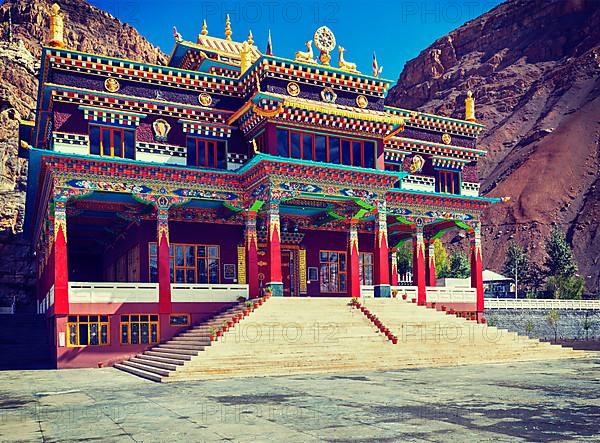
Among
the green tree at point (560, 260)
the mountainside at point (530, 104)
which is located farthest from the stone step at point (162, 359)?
the mountainside at point (530, 104)

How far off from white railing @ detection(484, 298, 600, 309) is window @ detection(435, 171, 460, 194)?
8.61 meters

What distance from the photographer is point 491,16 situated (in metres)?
164

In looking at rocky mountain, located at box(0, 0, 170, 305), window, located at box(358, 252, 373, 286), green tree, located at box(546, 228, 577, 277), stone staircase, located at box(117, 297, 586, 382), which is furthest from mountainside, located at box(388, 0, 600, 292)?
rocky mountain, located at box(0, 0, 170, 305)

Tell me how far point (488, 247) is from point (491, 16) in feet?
264

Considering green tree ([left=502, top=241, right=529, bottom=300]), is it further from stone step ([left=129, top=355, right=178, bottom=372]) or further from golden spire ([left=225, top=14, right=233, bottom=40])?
stone step ([left=129, top=355, right=178, bottom=372])

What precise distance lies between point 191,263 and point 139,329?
649 centimetres

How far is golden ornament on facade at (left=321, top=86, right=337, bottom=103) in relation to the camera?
3547 cm

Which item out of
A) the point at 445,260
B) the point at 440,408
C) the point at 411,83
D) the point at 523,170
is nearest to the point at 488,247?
the point at 523,170

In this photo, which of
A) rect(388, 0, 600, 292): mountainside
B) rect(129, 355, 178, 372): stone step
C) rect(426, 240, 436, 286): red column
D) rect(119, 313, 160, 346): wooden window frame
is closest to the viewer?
rect(129, 355, 178, 372): stone step

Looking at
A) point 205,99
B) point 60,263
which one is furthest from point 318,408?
point 205,99

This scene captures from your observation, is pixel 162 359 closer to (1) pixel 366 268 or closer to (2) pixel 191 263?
(2) pixel 191 263

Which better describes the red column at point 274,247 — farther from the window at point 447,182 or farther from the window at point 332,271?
the window at point 447,182

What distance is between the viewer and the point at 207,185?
33.2 metres

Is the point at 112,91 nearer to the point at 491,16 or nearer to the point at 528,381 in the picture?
the point at 528,381
